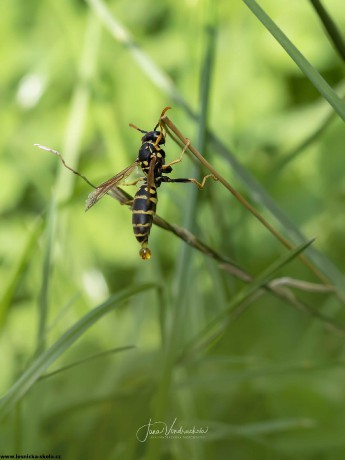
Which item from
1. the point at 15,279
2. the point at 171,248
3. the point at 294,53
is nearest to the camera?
the point at 294,53

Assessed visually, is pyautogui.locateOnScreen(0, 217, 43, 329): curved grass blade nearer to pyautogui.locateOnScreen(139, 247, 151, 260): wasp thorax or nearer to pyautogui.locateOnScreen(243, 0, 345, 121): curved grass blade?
pyautogui.locateOnScreen(139, 247, 151, 260): wasp thorax

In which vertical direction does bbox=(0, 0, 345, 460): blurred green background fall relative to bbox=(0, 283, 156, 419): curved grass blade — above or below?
above

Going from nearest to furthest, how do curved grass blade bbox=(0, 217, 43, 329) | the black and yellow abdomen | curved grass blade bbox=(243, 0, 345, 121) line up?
curved grass blade bbox=(243, 0, 345, 121) → the black and yellow abdomen → curved grass blade bbox=(0, 217, 43, 329)

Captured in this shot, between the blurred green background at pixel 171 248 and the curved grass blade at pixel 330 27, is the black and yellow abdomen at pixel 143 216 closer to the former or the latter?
the blurred green background at pixel 171 248

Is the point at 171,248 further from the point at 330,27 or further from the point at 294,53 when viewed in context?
the point at 294,53

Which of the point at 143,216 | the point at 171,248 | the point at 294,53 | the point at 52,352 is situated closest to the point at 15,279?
the point at 52,352

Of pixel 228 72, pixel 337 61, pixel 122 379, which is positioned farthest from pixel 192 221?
pixel 337 61

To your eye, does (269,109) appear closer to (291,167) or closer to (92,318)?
(291,167)

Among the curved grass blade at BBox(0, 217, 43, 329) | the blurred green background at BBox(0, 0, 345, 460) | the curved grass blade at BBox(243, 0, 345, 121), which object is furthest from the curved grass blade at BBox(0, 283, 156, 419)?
the curved grass blade at BBox(243, 0, 345, 121)


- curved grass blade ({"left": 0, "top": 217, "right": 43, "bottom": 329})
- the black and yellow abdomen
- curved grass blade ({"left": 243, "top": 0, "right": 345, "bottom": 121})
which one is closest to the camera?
curved grass blade ({"left": 243, "top": 0, "right": 345, "bottom": 121})
